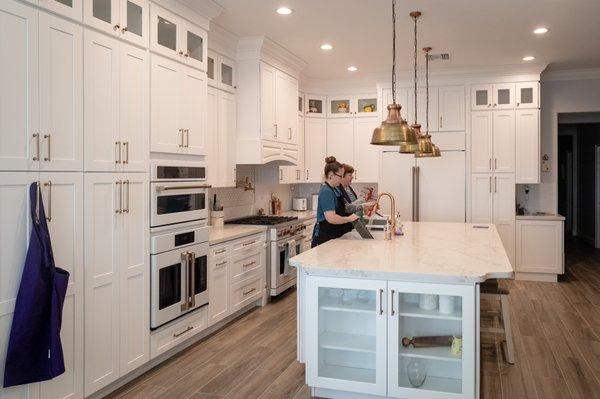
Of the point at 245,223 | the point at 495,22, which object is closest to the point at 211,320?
the point at 245,223

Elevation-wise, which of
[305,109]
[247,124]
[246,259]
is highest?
[305,109]

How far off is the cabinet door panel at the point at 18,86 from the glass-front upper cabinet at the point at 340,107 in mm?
5260

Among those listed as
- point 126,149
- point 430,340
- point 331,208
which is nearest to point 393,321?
point 430,340

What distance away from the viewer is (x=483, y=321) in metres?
4.68

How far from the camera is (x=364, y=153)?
7.30m

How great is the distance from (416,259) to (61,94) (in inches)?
89.0

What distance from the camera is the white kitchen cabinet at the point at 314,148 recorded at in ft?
24.1

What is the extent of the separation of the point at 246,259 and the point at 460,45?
3.28 meters

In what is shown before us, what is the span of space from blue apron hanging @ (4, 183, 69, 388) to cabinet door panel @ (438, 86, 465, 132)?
17.8ft

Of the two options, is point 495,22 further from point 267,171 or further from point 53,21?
point 53,21

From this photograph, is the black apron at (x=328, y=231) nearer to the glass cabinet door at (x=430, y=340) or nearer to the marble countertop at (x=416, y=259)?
the marble countertop at (x=416, y=259)

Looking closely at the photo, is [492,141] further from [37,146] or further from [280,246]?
[37,146]

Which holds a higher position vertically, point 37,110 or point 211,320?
point 37,110

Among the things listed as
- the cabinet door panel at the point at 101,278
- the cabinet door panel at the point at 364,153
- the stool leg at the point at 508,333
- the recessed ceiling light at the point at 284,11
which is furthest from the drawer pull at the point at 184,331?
the cabinet door panel at the point at 364,153
